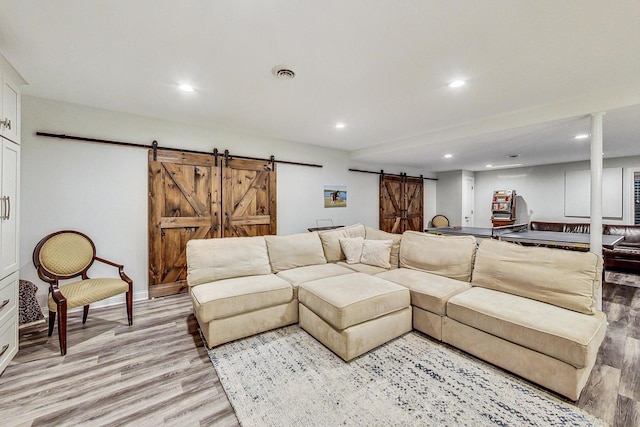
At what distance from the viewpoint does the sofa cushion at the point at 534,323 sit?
5.77 ft

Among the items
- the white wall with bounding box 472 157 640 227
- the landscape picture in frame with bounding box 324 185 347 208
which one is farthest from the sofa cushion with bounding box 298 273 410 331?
the white wall with bounding box 472 157 640 227

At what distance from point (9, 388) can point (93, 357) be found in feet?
1.57

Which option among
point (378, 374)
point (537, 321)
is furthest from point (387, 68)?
point (378, 374)

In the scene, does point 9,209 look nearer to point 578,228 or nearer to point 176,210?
point 176,210

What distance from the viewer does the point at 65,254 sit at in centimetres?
297

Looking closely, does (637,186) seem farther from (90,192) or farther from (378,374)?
(90,192)

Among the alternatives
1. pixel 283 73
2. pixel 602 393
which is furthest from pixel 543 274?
pixel 283 73

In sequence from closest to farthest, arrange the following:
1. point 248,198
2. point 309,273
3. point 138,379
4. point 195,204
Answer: point 138,379 → point 309,273 → point 195,204 → point 248,198

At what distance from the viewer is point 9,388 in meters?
1.94

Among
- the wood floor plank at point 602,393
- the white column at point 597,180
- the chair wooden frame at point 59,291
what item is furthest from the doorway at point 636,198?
the chair wooden frame at point 59,291

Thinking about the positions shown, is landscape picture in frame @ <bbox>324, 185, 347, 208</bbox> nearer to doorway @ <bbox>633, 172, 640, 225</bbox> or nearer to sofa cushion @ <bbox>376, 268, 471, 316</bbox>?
sofa cushion @ <bbox>376, 268, 471, 316</bbox>

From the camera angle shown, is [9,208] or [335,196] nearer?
[9,208]

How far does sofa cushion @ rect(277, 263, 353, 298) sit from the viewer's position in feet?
9.80

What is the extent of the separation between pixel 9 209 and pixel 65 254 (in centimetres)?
95
